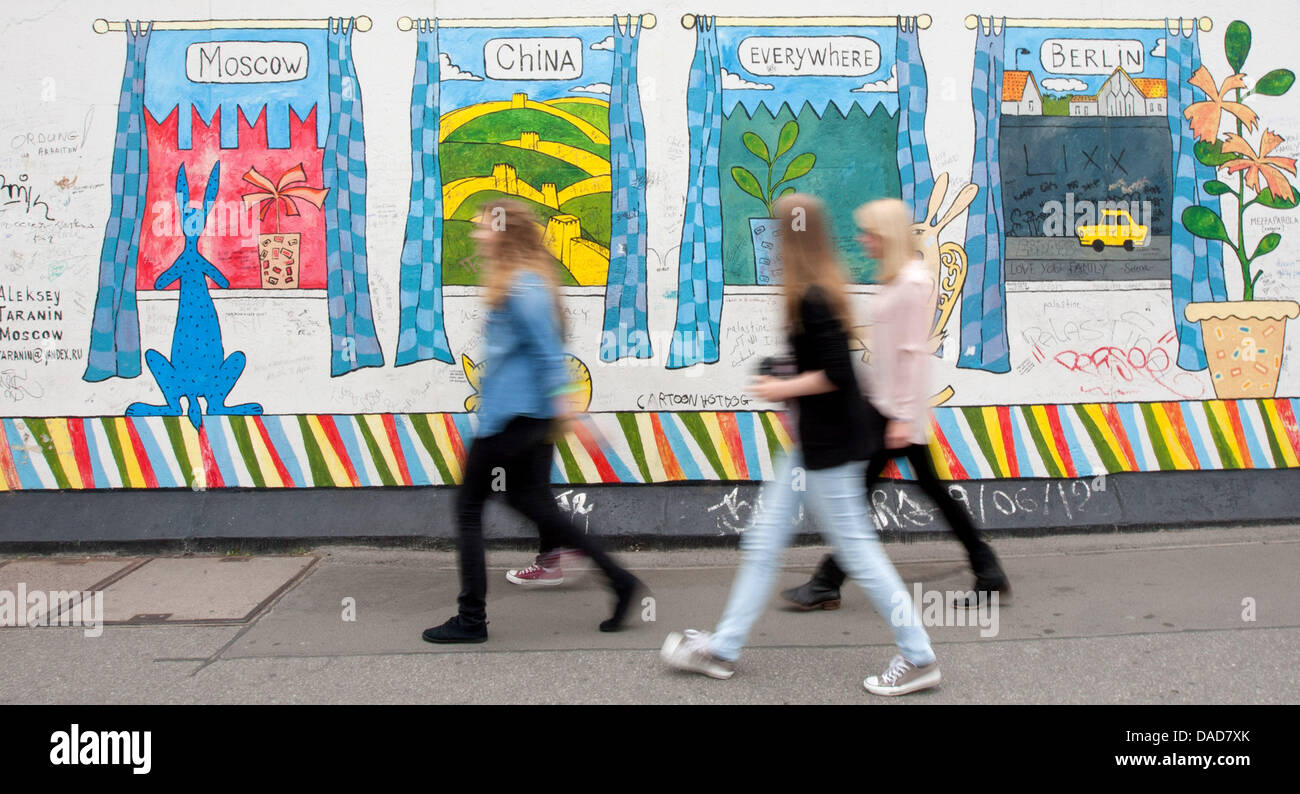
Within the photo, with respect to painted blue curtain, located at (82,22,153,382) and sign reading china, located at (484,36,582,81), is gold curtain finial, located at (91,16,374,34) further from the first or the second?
sign reading china, located at (484,36,582,81)

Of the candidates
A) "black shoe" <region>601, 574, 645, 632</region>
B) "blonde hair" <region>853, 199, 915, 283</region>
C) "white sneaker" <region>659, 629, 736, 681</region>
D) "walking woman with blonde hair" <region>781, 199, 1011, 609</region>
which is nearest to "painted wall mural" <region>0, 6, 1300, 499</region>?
"walking woman with blonde hair" <region>781, 199, 1011, 609</region>

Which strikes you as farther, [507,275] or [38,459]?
[38,459]

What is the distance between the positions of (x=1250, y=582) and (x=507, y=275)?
13.1 ft

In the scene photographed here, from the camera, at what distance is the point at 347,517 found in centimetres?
581

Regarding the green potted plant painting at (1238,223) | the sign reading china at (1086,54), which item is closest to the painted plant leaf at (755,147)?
the sign reading china at (1086,54)

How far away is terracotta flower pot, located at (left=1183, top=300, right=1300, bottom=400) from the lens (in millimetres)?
6098

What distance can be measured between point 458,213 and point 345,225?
28.3 inches

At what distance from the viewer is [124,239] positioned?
5996mm

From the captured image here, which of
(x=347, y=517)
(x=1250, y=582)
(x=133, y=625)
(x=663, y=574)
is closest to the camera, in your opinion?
(x=133, y=625)

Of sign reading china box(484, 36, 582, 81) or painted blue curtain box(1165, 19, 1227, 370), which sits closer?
sign reading china box(484, 36, 582, 81)

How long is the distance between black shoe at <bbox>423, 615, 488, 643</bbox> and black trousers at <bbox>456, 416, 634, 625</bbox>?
32mm

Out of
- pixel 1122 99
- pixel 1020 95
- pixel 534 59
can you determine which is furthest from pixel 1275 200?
pixel 534 59

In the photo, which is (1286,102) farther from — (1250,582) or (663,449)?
(663,449)

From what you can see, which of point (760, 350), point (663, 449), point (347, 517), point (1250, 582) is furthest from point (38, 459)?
point (1250, 582)
